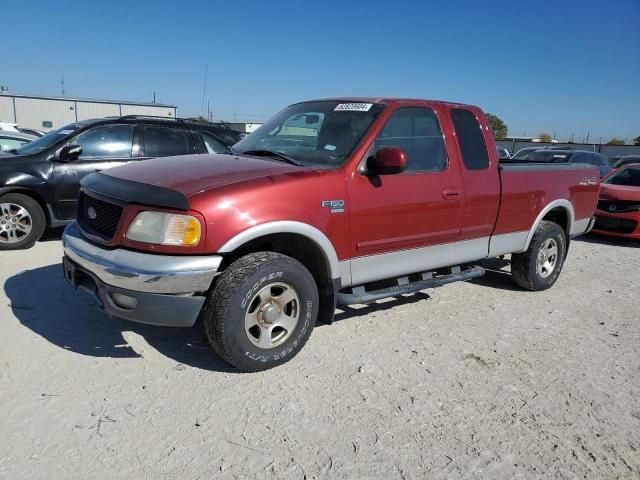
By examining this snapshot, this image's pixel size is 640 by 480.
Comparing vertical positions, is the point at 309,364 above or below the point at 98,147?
below

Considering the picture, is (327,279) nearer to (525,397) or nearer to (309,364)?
(309,364)

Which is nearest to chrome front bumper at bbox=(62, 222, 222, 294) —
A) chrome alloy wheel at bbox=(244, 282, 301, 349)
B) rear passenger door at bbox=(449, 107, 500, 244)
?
chrome alloy wheel at bbox=(244, 282, 301, 349)

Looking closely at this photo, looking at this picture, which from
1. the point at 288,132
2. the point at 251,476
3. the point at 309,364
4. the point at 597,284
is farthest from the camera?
the point at 597,284

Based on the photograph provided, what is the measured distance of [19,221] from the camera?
6.51 metres

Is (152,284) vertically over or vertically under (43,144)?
under

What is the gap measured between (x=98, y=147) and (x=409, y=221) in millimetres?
4854

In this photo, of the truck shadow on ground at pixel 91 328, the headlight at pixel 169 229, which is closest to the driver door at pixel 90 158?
the truck shadow on ground at pixel 91 328

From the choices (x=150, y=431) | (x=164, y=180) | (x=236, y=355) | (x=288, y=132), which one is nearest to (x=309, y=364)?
(x=236, y=355)

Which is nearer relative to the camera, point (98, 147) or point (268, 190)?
point (268, 190)

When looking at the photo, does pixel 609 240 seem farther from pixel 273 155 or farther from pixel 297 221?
pixel 297 221

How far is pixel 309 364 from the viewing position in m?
3.76

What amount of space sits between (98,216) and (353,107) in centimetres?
219

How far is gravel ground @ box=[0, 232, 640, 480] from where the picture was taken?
268cm

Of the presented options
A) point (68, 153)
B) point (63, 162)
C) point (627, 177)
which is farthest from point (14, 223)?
point (627, 177)
